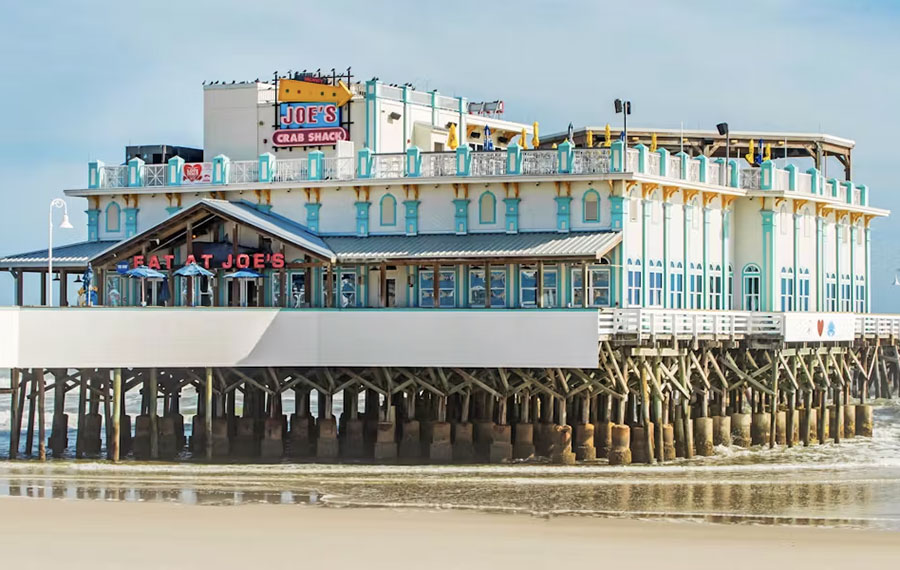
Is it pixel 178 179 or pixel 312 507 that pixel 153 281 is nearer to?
pixel 178 179

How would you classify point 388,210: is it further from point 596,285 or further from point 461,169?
point 596,285

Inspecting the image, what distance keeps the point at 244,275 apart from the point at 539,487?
43.9 feet

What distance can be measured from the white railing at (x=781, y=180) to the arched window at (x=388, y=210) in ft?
43.4

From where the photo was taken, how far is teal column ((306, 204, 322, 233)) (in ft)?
183

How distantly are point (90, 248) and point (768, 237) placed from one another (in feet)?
74.2

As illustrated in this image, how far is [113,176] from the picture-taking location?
58.8 metres

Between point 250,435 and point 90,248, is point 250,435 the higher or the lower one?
the lower one

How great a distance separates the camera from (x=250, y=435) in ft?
176

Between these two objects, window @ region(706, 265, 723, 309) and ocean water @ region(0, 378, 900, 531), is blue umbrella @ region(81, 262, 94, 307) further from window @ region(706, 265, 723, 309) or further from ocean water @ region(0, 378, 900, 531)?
window @ region(706, 265, 723, 309)

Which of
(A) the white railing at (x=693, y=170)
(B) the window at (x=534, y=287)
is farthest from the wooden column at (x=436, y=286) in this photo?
(A) the white railing at (x=693, y=170)

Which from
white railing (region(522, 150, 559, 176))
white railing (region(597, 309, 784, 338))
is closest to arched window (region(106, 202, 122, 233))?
white railing (region(522, 150, 559, 176))

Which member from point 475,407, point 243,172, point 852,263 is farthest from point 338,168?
point 852,263

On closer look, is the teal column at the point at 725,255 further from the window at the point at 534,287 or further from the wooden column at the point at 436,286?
the wooden column at the point at 436,286

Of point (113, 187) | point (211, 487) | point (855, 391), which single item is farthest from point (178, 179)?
point (855, 391)
